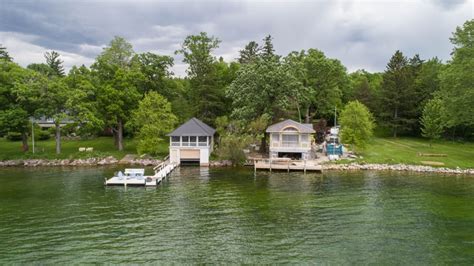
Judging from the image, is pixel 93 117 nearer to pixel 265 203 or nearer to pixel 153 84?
pixel 153 84

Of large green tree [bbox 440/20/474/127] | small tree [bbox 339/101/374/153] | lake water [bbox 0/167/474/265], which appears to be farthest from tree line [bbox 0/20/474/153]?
lake water [bbox 0/167/474/265]

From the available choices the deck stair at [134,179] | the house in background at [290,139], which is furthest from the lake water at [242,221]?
the house in background at [290,139]

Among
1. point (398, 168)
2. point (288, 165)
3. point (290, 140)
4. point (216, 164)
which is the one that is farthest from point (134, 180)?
point (398, 168)

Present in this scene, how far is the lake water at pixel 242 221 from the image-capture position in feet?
52.1

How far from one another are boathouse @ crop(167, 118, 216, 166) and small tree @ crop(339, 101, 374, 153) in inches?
685

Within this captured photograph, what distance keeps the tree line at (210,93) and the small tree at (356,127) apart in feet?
23.4

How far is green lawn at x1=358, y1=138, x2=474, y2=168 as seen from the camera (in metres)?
39.5

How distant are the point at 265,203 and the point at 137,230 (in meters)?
9.55

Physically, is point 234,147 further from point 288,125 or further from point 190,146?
point 288,125

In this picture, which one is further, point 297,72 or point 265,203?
point 297,72

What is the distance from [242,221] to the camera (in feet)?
67.2

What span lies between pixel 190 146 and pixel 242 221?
887 inches

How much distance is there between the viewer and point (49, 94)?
4297 cm

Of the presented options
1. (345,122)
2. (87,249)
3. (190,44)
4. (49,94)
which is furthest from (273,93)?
(87,249)
